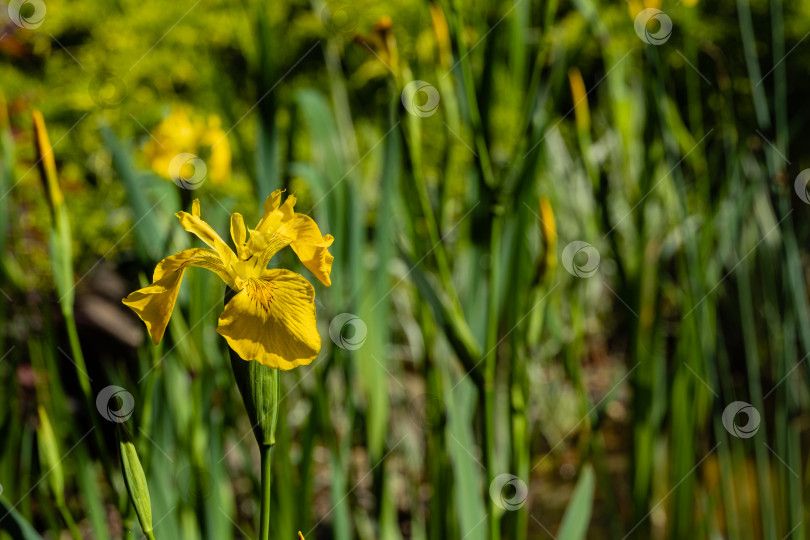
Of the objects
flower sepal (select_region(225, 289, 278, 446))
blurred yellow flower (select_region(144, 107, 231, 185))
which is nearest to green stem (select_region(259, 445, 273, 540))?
flower sepal (select_region(225, 289, 278, 446))

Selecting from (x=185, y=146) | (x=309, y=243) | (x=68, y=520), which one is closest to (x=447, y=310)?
(x=309, y=243)

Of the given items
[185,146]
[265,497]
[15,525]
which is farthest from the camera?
[185,146]

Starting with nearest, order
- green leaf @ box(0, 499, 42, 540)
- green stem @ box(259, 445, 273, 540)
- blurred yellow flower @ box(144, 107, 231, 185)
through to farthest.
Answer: green stem @ box(259, 445, 273, 540) → green leaf @ box(0, 499, 42, 540) → blurred yellow flower @ box(144, 107, 231, 185)

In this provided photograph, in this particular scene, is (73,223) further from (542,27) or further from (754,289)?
(754,289)

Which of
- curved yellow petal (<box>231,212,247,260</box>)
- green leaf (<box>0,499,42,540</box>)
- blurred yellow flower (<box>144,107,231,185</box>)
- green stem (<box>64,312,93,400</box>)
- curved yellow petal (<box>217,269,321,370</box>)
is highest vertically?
blurred yellow flower (<box>144,107,231,185</box>)

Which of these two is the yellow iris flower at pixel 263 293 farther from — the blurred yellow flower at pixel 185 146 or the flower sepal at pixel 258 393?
the blurred yellow flower at pixel 185 146

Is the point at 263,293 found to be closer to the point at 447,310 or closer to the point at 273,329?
the point at 273,329

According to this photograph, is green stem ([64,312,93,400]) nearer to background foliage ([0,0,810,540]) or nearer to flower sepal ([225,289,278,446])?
background foliage ([0,0,810,540])

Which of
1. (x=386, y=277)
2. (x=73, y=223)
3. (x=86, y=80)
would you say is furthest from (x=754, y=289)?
(x=86, y=80)

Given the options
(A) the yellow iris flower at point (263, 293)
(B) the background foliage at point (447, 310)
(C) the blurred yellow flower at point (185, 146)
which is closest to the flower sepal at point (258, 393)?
(A) the yellow iris flower at point (263, 293)

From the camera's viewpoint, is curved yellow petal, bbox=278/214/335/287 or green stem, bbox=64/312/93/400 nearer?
curved yellow petal, bbox=278/214/335/287
